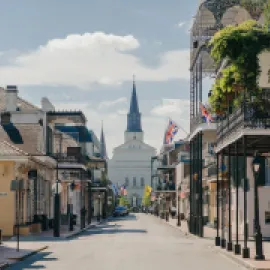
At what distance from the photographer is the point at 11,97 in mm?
57344

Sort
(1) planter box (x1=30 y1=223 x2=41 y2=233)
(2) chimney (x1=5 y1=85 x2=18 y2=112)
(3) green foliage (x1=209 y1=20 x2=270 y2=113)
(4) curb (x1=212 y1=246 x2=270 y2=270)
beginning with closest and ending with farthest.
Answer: (4) curb (x1=212 y1=246 x2=270 y2=270) < (3) green foliage (x1=209 y1=20 x2=270 y2=113) < (1) planter box (x1=30 y1=223 x2=41 y2=233) < (2) chimney (x1=5 y1=85 x2=18 y2=112)

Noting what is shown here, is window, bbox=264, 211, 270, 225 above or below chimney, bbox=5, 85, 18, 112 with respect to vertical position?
below

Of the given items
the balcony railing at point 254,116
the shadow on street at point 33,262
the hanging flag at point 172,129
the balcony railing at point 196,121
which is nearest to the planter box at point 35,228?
the balcony railing at point 196,121

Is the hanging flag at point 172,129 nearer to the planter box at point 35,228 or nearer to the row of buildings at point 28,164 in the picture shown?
the row of buildings at point 28,164

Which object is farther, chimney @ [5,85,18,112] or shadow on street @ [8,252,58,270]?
chimney @ [5,85,18,112]

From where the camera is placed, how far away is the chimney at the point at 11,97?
56.7 m

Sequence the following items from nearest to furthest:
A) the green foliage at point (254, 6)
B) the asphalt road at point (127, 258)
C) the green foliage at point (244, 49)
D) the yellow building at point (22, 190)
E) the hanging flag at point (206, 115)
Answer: the asphalt road at point (127, 258)
the green foliage at point (244, 49)
the green foliage at point (254, 6)
the hanging flag at point (206, 115)
the yellow building at point (22, 190)

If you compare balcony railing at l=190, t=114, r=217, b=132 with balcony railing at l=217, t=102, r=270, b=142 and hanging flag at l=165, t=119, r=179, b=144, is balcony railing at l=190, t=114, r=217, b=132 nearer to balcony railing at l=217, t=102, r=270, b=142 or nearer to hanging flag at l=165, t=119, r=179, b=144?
balcony railing at l=217, t=102, r=270, b=142

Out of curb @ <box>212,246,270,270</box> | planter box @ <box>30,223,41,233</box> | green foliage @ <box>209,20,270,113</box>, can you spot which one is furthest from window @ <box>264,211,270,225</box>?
green foliage @ <box>209,20,270,113</box>

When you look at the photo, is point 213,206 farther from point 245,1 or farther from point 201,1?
point 245,1

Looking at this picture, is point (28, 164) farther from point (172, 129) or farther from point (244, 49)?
point (172, 129)

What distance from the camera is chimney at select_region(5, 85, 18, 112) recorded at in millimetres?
56688

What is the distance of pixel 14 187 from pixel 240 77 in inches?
363

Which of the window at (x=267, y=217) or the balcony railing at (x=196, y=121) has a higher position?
the balcony railing at (x=196, y=121)
